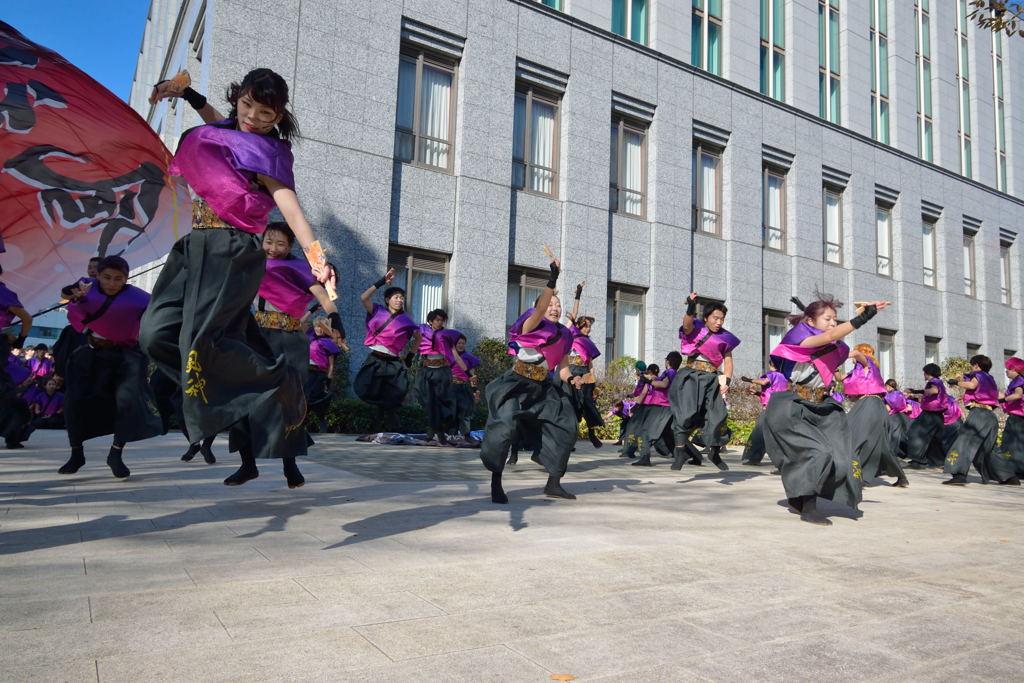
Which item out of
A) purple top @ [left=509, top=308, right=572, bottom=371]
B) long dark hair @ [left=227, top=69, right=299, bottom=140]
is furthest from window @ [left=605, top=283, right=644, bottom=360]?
long dark hair @ [left=227, top=69, right=299, bottom=140]

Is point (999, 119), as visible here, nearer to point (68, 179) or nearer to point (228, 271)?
point (68, 179)

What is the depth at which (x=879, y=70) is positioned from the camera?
25859mm

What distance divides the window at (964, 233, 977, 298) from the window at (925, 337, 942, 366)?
349cm

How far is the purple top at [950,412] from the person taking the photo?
11630 mm

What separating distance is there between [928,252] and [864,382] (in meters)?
22.8

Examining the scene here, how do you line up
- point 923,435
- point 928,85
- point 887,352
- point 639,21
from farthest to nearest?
point 928,85 → point 887,352 → point 639,21 → point 923,435

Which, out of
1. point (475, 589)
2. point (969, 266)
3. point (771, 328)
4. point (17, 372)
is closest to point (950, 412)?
point (771, 328)

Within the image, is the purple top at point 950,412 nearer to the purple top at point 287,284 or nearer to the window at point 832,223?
the purple top at point 287,284

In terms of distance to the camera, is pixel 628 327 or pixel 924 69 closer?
pixel 628 327

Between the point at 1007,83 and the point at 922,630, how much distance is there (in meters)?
36.8

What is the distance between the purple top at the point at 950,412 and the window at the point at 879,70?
1650 cm

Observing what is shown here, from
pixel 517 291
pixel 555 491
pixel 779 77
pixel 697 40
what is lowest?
pixel 555 491

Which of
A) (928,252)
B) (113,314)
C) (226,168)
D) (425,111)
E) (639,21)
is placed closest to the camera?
(226,168)

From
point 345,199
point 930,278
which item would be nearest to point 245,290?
point 345,199
